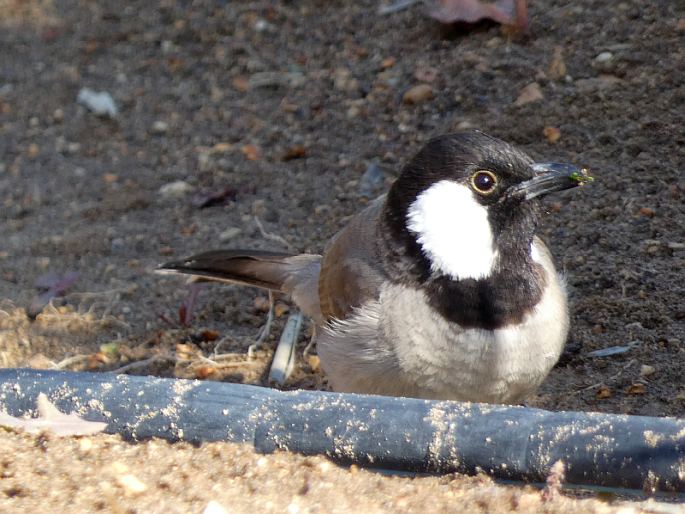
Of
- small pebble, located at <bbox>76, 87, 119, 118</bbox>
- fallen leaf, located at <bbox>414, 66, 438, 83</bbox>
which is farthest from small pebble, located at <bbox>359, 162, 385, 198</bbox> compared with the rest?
small pebble, located at <bbox>76, 87, 119, 118</bbox>

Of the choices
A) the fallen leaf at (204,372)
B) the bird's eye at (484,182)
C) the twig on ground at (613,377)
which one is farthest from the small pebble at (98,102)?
→ the twig on ground at (613,377)

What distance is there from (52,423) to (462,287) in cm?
165

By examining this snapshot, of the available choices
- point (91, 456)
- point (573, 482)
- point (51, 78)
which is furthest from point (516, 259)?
point (51, 78)

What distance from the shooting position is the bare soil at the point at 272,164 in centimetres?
456

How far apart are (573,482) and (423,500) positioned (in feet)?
1.33

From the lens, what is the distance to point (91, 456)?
2.84 m

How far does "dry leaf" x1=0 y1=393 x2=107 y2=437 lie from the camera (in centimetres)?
295

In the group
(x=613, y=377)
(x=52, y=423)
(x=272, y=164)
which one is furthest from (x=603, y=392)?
(x=272, y=164)

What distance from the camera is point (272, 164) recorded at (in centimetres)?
647

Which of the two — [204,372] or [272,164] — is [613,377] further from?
[272,164]

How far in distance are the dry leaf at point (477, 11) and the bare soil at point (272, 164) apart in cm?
11

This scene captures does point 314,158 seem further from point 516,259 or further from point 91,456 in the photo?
point 91,456

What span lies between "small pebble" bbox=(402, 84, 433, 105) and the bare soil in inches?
1.1

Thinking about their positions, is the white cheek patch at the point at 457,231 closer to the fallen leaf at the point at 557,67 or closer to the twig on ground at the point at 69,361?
the twig on ground at the point at 69,361
